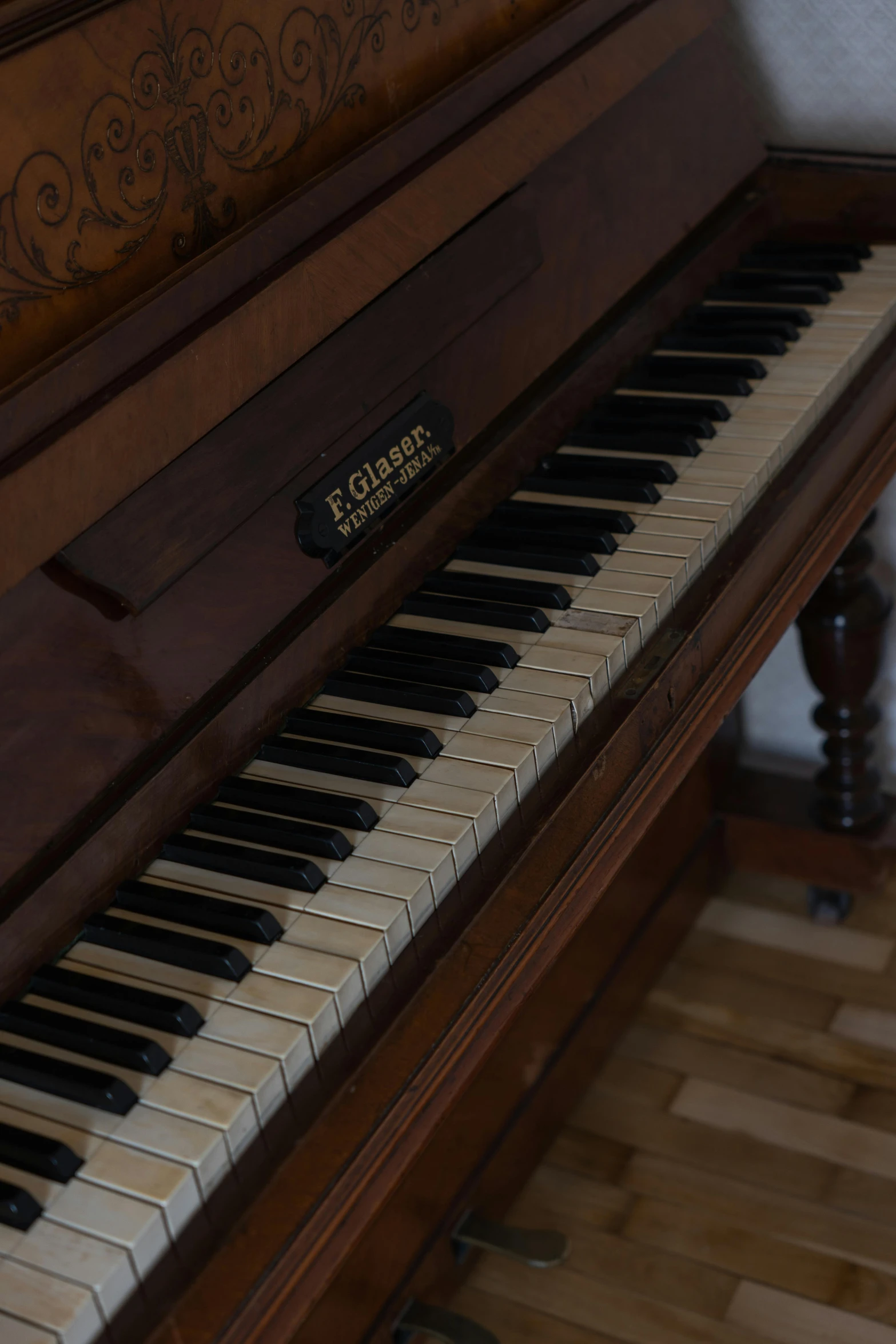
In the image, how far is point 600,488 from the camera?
1.42 metres

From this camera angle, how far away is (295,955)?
38.1 inches

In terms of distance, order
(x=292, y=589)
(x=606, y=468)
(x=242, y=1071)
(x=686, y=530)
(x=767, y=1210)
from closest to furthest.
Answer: (x=242, y=1071) → (x=292, y=589) → (x=686, y=530) → (x=606, y=468) → (x=767, y=1210)

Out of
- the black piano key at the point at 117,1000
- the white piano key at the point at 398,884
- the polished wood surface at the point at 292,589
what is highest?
the polished wood surface at the point at 292,589

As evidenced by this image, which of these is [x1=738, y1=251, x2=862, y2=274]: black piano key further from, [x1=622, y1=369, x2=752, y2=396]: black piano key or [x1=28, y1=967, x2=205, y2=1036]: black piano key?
[x1=28, y1=967, x2=205, y2=1036]: black piano key

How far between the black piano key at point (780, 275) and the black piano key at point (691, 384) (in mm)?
263

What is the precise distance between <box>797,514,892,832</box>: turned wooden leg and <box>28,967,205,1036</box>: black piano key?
126 centimetres

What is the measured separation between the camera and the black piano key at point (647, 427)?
4.87 ft

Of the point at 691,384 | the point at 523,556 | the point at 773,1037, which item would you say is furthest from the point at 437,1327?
the point at 691,384

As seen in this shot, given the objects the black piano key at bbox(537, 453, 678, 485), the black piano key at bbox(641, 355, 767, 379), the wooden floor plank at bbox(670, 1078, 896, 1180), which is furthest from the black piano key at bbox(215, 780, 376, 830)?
the wooden floor plank at bbox(670, 1078, 896, 1180)

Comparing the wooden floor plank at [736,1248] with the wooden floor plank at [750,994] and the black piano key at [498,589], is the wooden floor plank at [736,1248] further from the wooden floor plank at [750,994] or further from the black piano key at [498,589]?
the black piano key at [498,589]

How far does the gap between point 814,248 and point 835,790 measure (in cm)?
86

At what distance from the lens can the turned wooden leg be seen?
6.63 feet

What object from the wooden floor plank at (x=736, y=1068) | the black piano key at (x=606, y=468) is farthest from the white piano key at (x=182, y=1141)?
the wooden floor plank at (x=736, y=1068)

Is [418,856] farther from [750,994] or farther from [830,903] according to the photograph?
[830,903]
